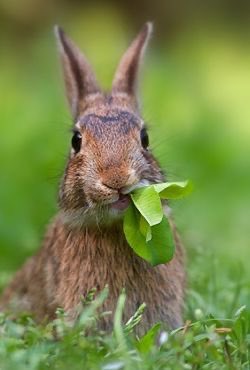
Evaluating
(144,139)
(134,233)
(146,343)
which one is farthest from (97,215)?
(146,343)

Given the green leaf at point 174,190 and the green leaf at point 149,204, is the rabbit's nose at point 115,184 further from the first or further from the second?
the green leaf at point 174,190

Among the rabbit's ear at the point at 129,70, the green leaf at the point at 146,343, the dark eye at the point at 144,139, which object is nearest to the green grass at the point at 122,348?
the green leaf at the point at 146,343

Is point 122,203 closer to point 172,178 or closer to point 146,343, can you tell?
point 146,343

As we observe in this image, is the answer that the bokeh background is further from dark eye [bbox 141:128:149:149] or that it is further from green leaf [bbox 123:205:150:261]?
green leaf [bbox 123:205:150:261]

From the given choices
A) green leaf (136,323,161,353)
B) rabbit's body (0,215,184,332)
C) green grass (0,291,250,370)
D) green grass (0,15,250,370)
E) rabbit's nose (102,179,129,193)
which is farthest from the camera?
rabbit's body (0,215,184,332)

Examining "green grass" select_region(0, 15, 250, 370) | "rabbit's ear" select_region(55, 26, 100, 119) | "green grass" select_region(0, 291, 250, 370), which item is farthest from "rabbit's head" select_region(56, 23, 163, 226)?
"green grass" select_region(0, 291, 250, 370)

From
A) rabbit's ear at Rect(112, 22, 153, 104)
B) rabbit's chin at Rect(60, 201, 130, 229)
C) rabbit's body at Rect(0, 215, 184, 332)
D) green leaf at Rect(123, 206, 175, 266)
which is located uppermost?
rabbit's ear at Rect(112, 22, 153, 104)
